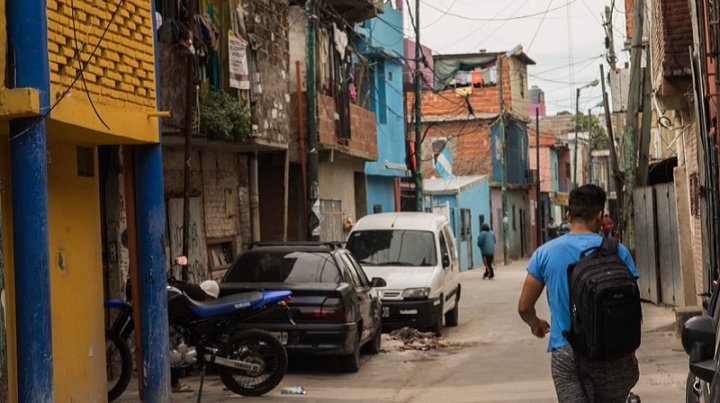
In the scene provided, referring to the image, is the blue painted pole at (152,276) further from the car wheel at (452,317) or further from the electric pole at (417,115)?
the electric pole at (417,115)

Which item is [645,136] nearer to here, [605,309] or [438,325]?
[438,325]

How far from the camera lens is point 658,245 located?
2317 centimetres

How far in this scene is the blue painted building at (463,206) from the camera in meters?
46.6

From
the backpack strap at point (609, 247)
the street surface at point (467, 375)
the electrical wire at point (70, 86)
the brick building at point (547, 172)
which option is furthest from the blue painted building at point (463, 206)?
the backpack strap at point (609, 247)

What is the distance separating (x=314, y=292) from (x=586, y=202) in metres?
7.33

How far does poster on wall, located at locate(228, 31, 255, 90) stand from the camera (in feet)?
59.6

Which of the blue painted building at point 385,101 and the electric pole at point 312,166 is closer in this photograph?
the electric pole at point 312,166

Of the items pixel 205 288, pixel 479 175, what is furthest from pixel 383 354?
pixel 479 175

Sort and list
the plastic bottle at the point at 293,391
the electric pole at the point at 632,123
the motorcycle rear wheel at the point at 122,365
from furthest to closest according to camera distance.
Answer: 1. the electric pole at the point at 632,123
2. the plastic bottle at the point at 293,391
3. the motorcycle rear wheel at the point at 122,365

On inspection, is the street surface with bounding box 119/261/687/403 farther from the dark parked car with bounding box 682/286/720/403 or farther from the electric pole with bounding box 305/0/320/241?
the dark parked car with bounding box 682/286/720/403

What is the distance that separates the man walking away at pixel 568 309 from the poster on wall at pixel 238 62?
40.5 feet

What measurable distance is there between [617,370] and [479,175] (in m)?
50.2

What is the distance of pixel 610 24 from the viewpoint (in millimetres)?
28766

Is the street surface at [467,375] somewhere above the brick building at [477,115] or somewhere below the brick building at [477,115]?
below
